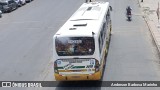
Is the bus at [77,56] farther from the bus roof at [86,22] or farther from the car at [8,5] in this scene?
the car at [8,5]

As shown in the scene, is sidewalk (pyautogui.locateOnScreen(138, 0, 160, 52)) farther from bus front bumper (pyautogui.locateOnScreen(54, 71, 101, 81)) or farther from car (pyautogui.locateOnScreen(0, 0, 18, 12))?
car (pyautogui.locateOnScreen(0, 0, 18, 12))

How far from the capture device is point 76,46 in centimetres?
1833

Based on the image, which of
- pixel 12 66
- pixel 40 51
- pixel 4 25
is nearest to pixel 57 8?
pixel 4 25

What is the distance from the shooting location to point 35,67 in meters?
22.5

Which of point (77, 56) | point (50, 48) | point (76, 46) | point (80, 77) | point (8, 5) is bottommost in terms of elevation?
point (8, 5)

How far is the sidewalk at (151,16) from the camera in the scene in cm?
2970

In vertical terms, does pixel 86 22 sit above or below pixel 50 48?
above

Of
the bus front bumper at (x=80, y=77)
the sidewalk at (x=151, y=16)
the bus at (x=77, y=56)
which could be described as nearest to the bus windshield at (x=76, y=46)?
the bus at (x=77, y=56)

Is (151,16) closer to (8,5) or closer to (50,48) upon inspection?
(50,48)

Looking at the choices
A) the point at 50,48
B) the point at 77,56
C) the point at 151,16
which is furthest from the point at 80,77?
the point at 151,16

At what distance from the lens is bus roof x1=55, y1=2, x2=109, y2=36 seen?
18625 mm

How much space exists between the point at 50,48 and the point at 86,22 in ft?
21.9

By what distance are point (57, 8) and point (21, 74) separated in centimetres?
2537

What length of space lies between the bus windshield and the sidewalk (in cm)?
889
